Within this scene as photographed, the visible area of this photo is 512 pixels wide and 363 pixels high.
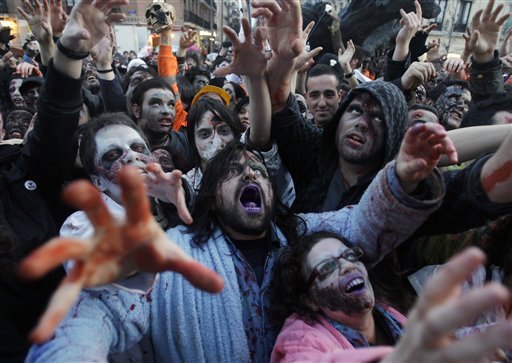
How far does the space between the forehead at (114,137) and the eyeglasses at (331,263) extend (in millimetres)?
1044

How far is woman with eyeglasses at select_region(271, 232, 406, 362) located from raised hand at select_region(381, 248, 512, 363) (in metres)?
0.66

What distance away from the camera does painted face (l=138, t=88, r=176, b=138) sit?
3.18 metres

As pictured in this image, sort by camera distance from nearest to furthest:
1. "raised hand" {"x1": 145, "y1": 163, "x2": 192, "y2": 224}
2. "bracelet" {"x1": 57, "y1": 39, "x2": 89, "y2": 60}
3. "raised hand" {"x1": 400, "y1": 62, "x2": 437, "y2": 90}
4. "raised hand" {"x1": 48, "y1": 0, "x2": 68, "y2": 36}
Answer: "raised hand" {"x1": 145, "y1": 163, "x2": 192, "y2": 224} → "bracelet" {"x1": 57, "y1": 39, "x2": 89, "y2": 60} → "raised hand" {"x1": 48, "y1": 0, "x2": 68, "y2": 36} → "raised hand" {"x1": 400, "y1": 62, "x2": 437, "y2": 90}

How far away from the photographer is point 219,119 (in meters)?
2.59

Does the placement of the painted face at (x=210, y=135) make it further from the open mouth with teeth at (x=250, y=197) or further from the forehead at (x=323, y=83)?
the forehead at (x=323, y=83)

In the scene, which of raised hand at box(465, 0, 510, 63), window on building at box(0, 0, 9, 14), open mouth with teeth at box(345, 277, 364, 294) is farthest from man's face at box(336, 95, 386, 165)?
window on building at box(0, 0, 9, 14)

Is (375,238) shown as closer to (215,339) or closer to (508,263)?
(508,263)

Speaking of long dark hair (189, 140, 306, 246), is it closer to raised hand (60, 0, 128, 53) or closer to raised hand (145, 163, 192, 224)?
raised hand (145, 163, 192, 224)

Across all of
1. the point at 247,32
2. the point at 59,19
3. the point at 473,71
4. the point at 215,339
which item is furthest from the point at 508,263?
the point at 59,19

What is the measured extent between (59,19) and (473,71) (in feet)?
10.7

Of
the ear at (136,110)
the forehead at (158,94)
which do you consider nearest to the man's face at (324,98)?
the forehead at (158,94)

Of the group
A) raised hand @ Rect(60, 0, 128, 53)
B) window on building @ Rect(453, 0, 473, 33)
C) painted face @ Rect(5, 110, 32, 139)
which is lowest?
painted face @ Rect(5, 110, 32, 139)

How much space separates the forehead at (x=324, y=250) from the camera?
4.91 ft

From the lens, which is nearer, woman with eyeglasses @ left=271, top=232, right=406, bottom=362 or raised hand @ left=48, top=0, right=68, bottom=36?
woman with eyeglasses @ left=271, top=232, right=406, bottom=362
